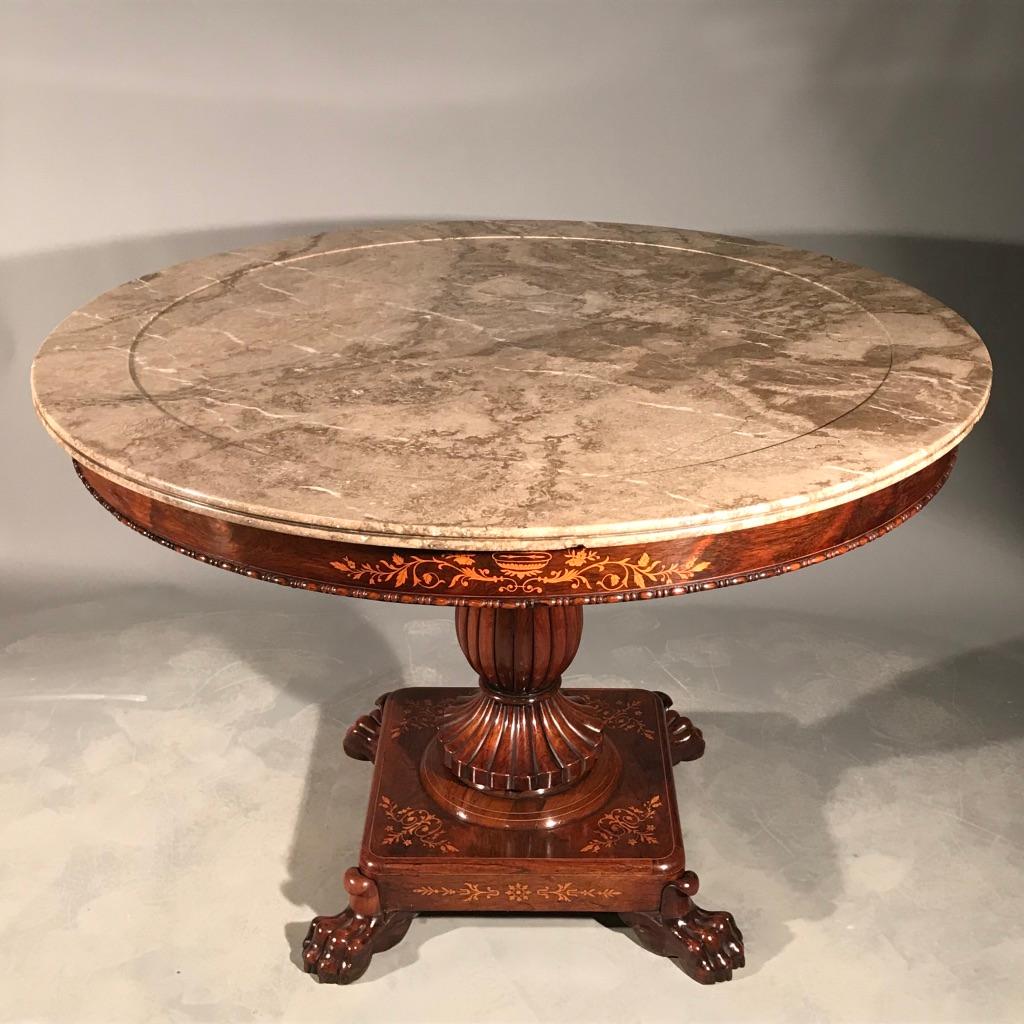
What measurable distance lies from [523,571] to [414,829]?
1.04 metres

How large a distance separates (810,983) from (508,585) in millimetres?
1205

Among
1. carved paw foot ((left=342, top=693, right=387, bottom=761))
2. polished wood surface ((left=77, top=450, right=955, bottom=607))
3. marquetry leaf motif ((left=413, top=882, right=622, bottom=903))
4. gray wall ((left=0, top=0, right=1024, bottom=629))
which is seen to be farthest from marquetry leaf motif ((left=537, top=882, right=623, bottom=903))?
gray wall ((left=0, top=0, right=1024, bottom=629))

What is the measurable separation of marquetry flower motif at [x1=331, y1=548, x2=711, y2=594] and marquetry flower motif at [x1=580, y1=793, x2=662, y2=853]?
3.09ft

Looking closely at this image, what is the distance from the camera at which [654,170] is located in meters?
3.92

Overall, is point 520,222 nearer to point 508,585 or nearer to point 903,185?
point 903,185

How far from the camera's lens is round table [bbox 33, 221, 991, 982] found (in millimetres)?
2070

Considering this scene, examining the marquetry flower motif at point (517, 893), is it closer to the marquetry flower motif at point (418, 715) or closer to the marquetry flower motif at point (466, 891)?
the marquetry flower motif at point (466, 891)

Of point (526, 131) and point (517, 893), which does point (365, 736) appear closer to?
point (517, 893)

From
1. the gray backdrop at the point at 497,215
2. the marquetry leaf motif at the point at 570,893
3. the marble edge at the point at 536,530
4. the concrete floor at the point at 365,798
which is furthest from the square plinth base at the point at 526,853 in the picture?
the marble edge at the point at 536,530

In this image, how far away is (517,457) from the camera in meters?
2.18

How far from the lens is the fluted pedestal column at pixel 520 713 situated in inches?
113

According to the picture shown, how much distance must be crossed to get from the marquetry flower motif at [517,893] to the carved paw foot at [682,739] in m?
0.64

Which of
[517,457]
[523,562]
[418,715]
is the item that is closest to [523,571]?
[523,562]

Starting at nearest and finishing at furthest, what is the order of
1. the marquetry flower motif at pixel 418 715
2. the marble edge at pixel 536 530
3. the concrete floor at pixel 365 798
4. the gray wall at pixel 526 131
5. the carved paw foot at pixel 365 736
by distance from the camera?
1. the marble edge at pixel 536 530
2. the concrete floor at pixel 365 798
3. the marquetry flower motif at pixel 418 715
4. the carved paw foot at pixel 365 736
5. the gray wall at pixel 526 131
